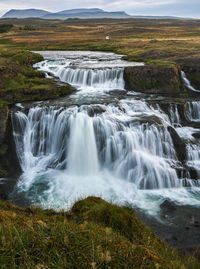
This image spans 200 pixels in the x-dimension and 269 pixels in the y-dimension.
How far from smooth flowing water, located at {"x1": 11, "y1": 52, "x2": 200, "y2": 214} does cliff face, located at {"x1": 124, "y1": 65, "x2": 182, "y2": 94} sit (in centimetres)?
670

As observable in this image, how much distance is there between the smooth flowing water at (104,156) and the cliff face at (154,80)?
6.70 meters

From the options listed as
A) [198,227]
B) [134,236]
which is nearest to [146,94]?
[198,227]

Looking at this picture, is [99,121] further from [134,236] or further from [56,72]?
[56,72]

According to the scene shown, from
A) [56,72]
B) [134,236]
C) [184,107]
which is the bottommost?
[134,236]

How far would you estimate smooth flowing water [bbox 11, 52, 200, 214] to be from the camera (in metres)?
15.0

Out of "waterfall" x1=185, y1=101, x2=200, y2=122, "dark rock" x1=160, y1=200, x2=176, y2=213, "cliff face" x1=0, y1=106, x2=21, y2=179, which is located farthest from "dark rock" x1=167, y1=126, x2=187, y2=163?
"cliff face" x1=0, y1=106, x2=21, y2=179

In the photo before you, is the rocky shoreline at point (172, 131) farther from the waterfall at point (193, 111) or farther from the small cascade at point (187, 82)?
the waterfall at point (193, 111)

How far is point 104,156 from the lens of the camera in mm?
17875

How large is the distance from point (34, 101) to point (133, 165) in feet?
37.5

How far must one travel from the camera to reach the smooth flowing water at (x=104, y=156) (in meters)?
15.0

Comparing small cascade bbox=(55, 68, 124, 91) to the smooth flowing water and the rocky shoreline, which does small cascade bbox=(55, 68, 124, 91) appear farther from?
the smooth flowing water

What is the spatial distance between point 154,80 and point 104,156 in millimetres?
14227

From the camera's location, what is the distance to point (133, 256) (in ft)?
11.0

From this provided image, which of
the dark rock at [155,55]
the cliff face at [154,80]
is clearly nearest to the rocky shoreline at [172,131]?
the cliff face at [154,80]
